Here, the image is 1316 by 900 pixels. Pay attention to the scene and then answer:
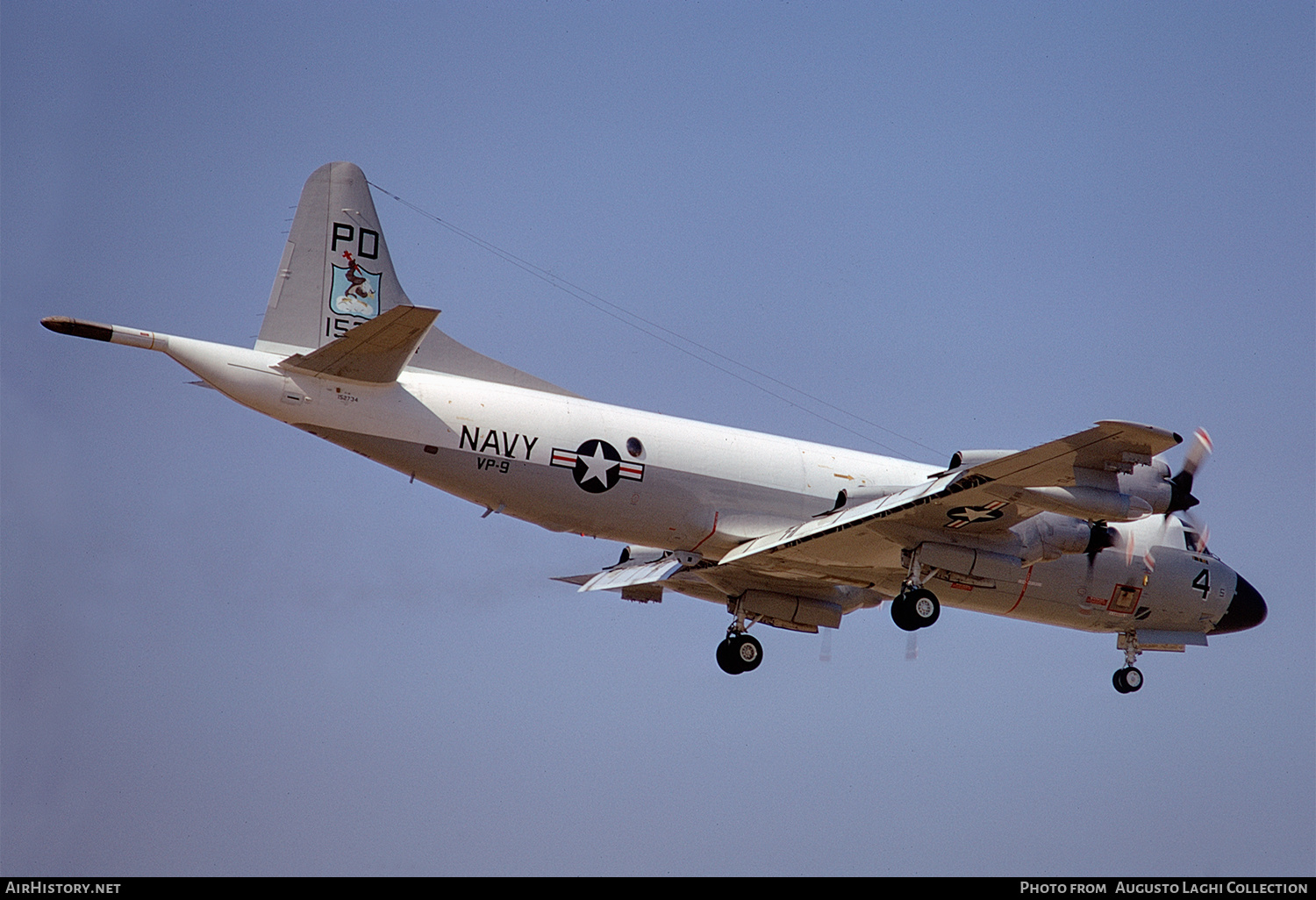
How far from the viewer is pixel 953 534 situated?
24547 mm

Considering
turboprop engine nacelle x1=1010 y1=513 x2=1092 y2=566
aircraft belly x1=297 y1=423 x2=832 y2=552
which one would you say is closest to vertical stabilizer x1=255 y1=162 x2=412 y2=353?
aircraft belly x1=297 y1=423 x2=832 y2=552

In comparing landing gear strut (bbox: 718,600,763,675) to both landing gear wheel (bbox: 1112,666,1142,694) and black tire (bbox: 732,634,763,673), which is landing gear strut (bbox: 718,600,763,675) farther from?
landing gear wheel (bbox: 1112,666,1142,694)

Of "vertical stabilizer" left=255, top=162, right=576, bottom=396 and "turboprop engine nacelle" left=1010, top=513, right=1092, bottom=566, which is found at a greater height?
"vertical stabilizer" left=255, top=162, right=576, bottom=396

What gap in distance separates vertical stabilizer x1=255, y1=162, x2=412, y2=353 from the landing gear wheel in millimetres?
16039

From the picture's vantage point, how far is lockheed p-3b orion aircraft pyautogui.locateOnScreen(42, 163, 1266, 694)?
22.1m

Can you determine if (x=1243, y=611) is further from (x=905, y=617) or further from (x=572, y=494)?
(x=572, y=494)

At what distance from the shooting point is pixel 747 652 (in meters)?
28.3

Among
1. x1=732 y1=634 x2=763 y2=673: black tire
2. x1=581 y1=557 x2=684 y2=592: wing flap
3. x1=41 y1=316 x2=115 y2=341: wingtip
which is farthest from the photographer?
x1=732 y1=634 x2=763 y2=673: black tire

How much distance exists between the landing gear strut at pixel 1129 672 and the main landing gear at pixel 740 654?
7.31 meters

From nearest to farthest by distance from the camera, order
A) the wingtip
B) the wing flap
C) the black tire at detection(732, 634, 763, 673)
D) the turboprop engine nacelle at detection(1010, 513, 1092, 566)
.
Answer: the wingtip < the turboprop engine nacelle at detection(1010, 513, 1092, 566) < the wing flap < the black tire at detection(732, 634, 763, 673)

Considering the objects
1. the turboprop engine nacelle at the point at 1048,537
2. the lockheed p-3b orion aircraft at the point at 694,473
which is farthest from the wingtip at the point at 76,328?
the turboprop engine nacelle at the point at 1048,537
